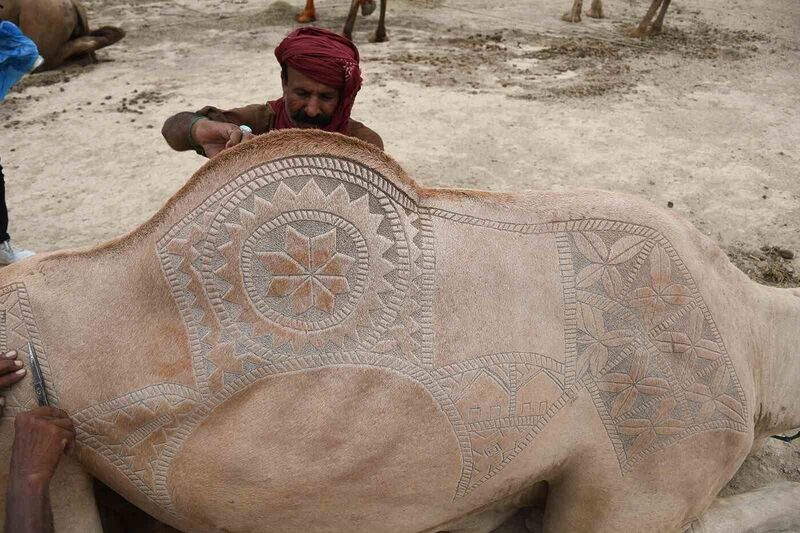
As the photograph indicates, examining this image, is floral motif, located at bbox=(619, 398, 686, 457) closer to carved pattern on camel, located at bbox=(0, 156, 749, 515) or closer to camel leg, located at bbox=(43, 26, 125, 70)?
carved pattern on camel, located at bbox=(0, 156, 749, 515)

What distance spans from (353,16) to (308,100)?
5.86m

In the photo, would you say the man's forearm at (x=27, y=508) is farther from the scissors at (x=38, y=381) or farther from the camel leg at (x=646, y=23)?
the camel leg at (x=646, y=23)

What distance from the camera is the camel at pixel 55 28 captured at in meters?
6.67

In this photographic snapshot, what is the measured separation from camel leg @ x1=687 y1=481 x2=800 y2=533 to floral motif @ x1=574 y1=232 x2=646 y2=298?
3.00 feet

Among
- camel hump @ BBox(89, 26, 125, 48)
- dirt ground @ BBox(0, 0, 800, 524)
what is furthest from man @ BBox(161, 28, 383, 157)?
camel hump @ BBox(89, 26, 125, 48)

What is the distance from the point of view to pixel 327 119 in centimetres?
240

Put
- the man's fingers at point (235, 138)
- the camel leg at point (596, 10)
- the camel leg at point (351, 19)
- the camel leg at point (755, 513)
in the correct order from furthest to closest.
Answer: the camel leg at point (596, 10)
the camel leg at point (351, 19)
the camel leg at point (755, 513)
the man's fingers at point (235, 138)

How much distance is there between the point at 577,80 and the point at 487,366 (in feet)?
18.1

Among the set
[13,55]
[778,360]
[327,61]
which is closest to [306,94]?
[327,61]

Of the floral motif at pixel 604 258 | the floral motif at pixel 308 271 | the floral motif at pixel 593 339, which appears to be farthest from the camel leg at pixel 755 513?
the floral motif at pixel 308 271

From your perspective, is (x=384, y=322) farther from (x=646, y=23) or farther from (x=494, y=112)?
(x=646, y=23)

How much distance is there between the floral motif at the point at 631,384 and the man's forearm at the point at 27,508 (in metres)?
1.29

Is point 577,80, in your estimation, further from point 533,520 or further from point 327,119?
point 533,520

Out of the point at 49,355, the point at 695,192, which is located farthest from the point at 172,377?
the point at 695,192
